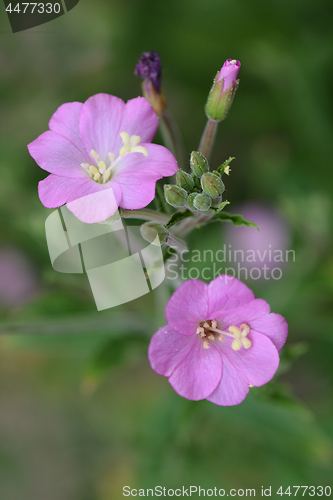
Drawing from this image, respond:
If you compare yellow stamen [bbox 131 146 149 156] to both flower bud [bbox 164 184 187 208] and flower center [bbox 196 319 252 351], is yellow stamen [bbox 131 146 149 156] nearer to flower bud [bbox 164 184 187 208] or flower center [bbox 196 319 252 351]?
flower bud [bbox 164 184 187 208]

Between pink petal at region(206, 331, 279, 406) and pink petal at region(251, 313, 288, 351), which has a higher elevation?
pink petal at region(251, 313, 288, 351)

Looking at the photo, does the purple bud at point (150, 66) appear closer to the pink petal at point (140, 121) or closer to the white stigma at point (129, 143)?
the pink petal at point (140, 121)

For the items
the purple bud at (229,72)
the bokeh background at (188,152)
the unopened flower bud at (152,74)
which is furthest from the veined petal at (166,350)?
the bokeh background at (188,152)

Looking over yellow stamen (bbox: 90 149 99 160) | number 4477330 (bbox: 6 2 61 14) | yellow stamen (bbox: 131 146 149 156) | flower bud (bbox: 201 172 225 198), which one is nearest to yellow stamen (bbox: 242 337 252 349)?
flower bud (bbox: 201 172 225 198)

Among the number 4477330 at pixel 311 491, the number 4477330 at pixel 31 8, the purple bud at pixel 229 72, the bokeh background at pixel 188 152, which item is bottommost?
the number 4477330 at pixel 311 491

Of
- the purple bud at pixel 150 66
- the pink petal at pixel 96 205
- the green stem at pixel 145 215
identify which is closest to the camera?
the pink petal at pixel 96 205

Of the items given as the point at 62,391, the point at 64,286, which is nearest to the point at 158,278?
the point at 64,286
